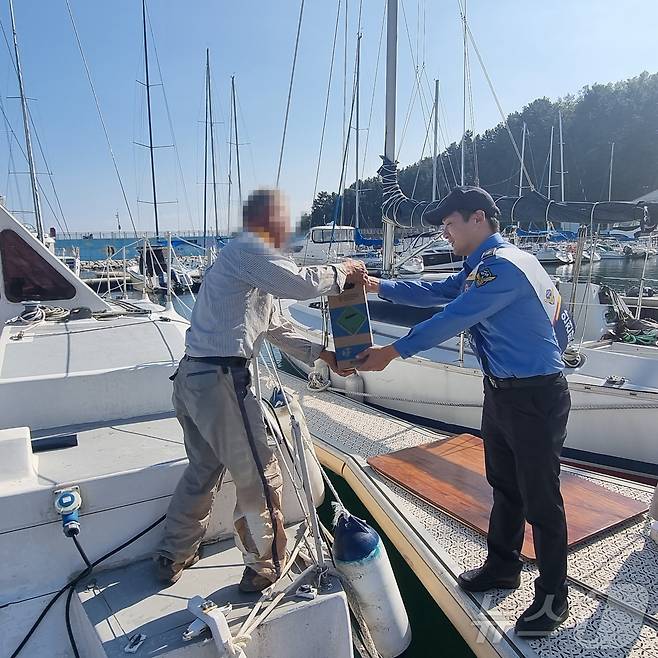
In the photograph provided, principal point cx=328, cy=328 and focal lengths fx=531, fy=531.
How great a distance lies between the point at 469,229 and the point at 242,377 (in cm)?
126

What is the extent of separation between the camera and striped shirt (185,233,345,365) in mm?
2174

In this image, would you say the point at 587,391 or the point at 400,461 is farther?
the point at 587,391

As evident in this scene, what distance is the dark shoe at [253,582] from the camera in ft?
7.75

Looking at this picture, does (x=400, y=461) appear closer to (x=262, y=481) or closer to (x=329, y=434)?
(x=329, y=434)

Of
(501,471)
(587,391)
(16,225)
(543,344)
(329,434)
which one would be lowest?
(329,434)

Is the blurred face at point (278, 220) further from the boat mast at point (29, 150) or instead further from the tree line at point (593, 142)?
the tree line at point (593, 142)

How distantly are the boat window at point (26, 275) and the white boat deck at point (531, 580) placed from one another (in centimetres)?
309

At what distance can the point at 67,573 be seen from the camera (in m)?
2.50

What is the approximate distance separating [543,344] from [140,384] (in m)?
2.46

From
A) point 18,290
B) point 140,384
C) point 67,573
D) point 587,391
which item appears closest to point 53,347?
point 140,384

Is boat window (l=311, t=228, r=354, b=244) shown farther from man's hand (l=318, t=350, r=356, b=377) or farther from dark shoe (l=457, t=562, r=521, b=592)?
dark shoe (l=457, t=562, r=521, b=592)

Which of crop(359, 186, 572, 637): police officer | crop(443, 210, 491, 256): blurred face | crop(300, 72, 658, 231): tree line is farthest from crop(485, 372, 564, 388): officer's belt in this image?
crop(300, 72, 658, 231): tree line

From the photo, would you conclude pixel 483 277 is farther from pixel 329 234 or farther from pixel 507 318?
pixel 329 234

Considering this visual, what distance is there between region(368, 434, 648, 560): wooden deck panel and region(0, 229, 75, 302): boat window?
3249 millimetres
